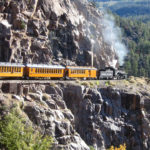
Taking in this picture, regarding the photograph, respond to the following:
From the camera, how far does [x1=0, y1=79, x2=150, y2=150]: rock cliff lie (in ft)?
101

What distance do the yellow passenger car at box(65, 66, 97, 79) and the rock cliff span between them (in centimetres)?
264

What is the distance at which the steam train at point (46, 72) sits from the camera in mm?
35031

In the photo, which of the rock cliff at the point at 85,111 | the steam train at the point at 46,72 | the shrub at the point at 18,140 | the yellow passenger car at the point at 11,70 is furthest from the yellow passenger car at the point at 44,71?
the shrub at the point at 18,140

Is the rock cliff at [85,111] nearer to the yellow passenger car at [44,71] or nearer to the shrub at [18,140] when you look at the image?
the yellow passenger car at [44,71]

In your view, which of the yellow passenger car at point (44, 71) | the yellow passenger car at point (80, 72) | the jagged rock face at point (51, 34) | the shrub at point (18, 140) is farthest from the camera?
the jagged rock face at point (51, 34)

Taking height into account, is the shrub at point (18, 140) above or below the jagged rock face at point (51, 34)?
below

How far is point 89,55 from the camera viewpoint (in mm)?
62594

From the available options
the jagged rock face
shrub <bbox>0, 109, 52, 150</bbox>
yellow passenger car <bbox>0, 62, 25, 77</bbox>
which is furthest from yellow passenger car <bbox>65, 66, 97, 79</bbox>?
shrub <bbox>0, 109, 52, 150</bbox>

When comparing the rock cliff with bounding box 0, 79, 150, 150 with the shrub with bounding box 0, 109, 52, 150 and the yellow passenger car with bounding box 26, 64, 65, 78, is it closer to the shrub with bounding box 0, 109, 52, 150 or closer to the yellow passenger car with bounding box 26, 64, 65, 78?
the yellow passenger car with bounding box 26, 64, 65, 78

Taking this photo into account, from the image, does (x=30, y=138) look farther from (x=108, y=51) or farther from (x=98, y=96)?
(x=108, y=51)

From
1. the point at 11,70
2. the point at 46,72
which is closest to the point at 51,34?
the point at 46,72

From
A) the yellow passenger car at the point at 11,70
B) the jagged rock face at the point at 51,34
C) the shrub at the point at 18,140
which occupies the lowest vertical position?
the shrub at the point at 18,140

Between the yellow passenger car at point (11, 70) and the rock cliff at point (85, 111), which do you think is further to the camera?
the yellow passenger car at point (11, 70)

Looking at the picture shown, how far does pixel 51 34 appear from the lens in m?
57.1
